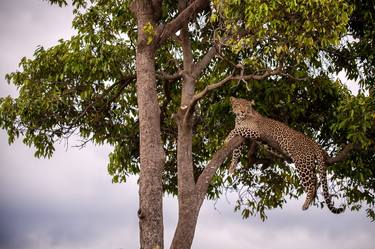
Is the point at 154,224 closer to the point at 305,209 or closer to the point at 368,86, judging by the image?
the point at 305,209

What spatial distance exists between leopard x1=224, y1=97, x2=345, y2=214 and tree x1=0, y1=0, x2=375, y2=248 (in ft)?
1.43

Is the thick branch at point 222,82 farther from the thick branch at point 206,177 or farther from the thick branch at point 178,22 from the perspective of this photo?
the thick branch at point 178,22

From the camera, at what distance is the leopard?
13.7 m

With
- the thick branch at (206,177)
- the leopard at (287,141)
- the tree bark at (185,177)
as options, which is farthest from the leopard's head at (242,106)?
the thick branch at (206,177)

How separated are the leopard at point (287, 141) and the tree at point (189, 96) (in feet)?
1.43

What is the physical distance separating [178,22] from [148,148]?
2.91m

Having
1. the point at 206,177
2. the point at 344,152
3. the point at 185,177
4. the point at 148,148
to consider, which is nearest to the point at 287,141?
the point at 344,152

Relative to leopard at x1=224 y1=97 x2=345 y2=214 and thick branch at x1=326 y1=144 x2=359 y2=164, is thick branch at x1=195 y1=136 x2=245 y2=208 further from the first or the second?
thick branch at x1=326 y1=144 x2=359 y2=164

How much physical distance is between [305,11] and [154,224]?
4.57 metres

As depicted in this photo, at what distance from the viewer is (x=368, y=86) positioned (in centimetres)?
1494

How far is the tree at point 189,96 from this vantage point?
38.3 ft

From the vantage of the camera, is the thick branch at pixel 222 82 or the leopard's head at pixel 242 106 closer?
the thick branch at pixel 222 82

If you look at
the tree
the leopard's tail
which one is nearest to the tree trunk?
the tree

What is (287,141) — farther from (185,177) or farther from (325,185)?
(185,177)
